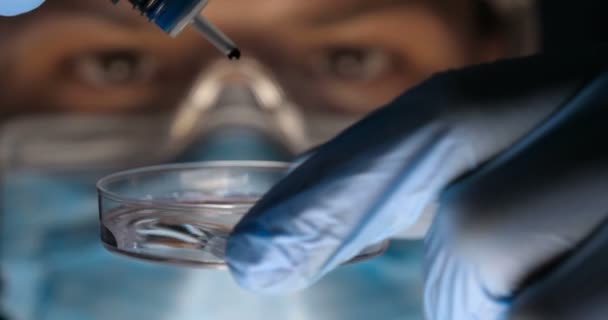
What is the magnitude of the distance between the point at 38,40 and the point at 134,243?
1262mm

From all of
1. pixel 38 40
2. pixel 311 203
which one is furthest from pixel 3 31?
pixel 311 203

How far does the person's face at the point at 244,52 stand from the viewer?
1.75 meters

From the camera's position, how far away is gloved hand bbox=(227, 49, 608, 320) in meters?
0.65

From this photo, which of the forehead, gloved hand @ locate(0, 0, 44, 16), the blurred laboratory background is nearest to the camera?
gloved hand @ locate(0, 0, 44, 16)

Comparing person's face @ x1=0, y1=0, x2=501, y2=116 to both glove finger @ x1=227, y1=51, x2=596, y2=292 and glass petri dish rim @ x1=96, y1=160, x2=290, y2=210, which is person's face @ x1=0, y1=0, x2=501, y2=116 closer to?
glass petri dish rim @ x1=96, y1=160, x2=290, y2=210

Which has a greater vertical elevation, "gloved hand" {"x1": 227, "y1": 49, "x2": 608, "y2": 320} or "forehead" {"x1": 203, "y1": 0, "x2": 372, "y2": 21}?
"forehead" {"x1": 203, "y1": 0, "x2": 372, "y2": 21}

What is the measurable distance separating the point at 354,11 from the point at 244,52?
0.33 meters

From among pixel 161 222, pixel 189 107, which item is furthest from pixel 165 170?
pixel 189 107

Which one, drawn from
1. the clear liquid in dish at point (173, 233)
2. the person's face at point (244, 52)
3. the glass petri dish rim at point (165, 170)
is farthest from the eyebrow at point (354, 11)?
the clear liquid in dish at point (173, 233)

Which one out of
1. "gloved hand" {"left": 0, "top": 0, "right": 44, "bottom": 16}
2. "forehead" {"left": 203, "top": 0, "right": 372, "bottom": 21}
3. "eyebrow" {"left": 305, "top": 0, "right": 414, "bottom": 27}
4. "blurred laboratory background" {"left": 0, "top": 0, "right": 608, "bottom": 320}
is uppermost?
"gloved hand" {"left": 0, "top": 0, "right": 44, "bottom": 16}

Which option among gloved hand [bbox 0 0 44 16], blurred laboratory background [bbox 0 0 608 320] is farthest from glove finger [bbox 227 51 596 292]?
blurred laboratory background [bbox 0 0 608 320]

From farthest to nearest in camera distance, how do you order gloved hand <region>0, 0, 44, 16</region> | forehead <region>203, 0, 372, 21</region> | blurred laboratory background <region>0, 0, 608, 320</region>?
forehead <region>203, 0, 372, 21</region> → blurred laboratory background <region>0, 0, 608, 320</region> → gloved hand <region>0, 0, 44, 16</region>

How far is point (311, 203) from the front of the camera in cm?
68

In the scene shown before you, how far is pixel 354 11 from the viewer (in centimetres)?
172
